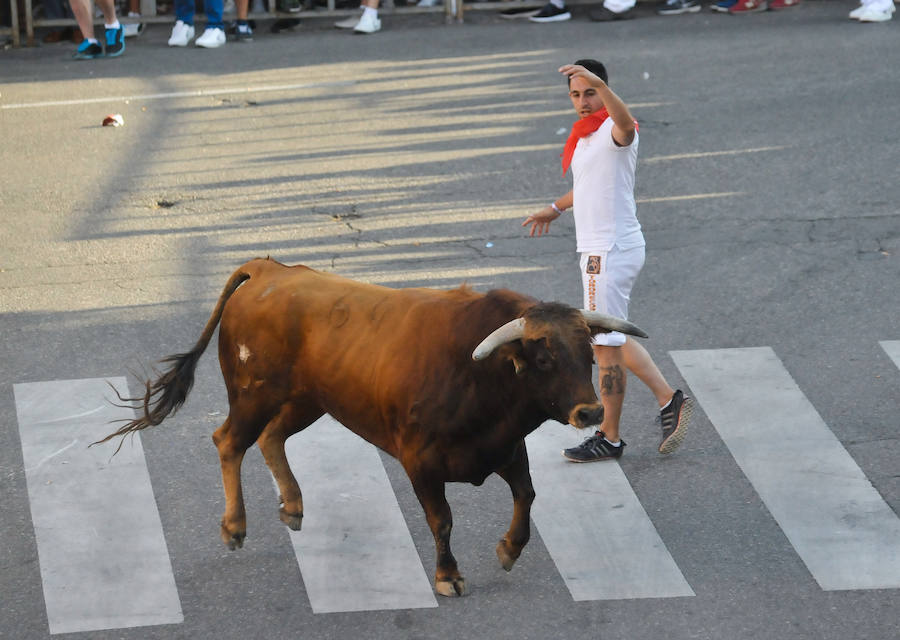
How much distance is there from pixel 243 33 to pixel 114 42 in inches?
56.9

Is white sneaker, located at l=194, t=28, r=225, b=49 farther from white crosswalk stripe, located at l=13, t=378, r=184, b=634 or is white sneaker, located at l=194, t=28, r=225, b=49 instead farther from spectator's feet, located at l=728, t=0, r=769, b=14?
white crosswalk stripe, located at l=13, t=378, r=184, b=634

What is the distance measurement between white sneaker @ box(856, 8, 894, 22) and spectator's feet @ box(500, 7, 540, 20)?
12.1 ft

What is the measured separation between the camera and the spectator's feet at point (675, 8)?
52.8 ft

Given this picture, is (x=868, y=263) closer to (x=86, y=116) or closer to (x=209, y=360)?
(x=209, y=360)

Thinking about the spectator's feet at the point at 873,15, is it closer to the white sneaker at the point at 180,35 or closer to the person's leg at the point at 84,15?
the white sneaker at the point at 180,35

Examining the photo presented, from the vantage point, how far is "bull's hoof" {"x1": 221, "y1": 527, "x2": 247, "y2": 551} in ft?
22.4

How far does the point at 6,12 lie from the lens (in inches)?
615

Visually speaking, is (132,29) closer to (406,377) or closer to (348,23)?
(348,23)

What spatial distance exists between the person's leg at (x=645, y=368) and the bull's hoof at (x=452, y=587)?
74.2 inches

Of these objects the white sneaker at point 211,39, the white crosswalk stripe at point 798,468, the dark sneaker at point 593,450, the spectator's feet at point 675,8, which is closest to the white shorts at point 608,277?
the dark sneaker at point 593,450

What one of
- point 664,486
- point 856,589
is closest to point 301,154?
point 664,486

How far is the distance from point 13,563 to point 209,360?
240 cm

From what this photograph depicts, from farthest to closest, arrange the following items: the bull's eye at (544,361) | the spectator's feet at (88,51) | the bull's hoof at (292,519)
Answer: the spectator's feet at (88,51)
the bull's hoof at (292,519)
the bull's eye at (544,361)

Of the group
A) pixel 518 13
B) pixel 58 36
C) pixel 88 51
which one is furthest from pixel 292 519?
pixel 518 13
